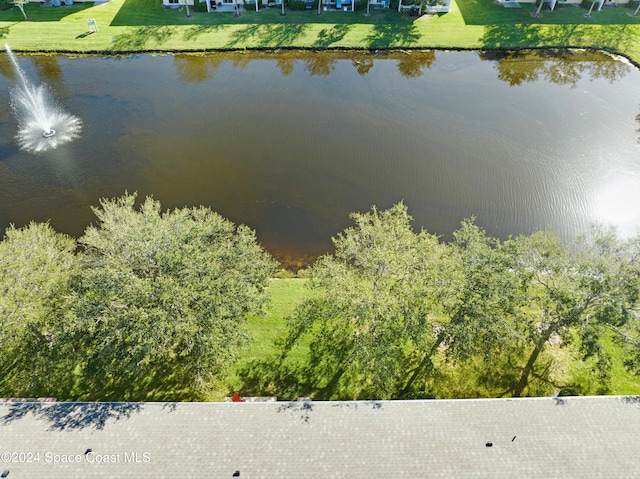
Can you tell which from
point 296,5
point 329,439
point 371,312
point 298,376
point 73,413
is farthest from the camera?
point 296,5

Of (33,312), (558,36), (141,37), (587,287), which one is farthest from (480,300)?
(141,37)

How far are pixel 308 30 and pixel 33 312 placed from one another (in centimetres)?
5298

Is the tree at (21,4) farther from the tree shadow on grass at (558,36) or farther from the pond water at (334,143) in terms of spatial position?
the tree shadow on grass at (558,36)

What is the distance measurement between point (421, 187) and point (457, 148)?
23.7 ft

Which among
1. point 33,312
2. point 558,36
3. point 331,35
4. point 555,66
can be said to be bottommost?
point 33,312

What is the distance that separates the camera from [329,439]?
1869cm

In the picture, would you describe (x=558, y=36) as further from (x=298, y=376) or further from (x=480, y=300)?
(x=298, y=376)

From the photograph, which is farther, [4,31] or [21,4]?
[21,4]

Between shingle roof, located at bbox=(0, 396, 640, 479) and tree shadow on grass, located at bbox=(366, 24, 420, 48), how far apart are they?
50.7 metres

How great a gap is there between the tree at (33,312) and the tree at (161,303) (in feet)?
4.31

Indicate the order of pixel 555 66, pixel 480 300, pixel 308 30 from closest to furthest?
pixel 480 300 → pixel 555 66 → pixel 308 30

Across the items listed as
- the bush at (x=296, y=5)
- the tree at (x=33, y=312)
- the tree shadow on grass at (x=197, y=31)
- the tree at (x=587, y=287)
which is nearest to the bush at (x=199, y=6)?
the tree shadow on grass at (x=197, y=31)

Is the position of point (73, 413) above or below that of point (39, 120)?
below

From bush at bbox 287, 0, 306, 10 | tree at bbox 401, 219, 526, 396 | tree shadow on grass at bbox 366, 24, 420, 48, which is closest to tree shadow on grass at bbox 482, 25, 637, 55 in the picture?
tree shadow on grass at bbox 366, 24, 420, 48
